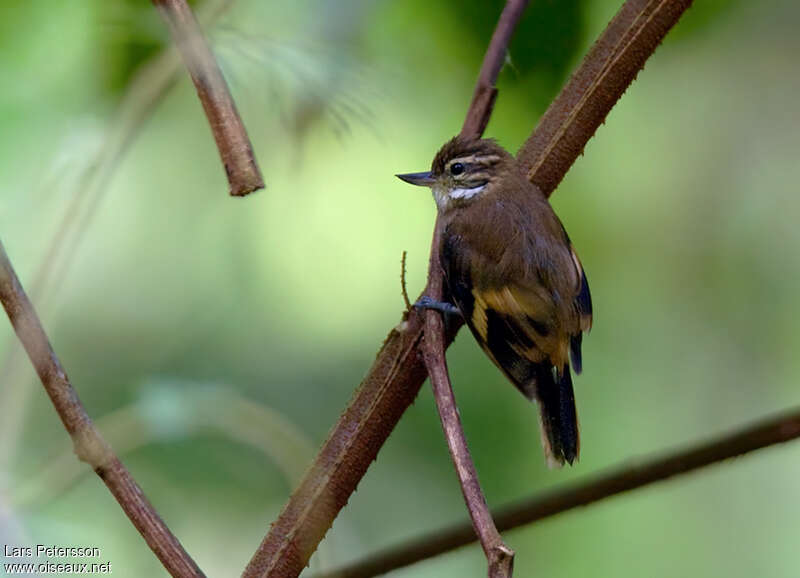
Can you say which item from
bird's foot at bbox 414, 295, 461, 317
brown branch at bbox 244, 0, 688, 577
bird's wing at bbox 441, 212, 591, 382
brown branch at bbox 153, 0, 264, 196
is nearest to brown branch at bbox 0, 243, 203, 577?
brown branch at bbox 244, 0, 688, 577

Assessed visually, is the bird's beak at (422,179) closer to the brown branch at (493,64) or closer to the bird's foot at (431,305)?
the brown branch at (493,64)

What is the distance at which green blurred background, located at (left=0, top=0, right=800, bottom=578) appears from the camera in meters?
2.27

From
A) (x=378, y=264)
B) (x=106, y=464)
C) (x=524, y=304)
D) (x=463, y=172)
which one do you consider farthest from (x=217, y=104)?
(x=378, y=264)

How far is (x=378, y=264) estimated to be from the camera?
3141 millimetres

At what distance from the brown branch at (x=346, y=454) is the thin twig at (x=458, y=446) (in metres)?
0.06

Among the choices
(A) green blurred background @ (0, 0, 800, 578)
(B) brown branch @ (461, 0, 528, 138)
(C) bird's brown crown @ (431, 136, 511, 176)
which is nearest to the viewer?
(B) brown branch @ (461, 0, 528, 138)

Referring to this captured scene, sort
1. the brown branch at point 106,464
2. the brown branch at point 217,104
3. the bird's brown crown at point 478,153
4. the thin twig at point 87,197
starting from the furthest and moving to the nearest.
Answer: the bird's brown crown at point 478,153
the thin twig at point 87,197
the brown branch at point 106,464
the brown branch at point 217,104

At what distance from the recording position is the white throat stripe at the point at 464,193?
106 inches

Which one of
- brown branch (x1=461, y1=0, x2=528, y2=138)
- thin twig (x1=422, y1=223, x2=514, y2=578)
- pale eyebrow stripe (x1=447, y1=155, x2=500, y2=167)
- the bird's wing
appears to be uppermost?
brown branch (x1=461, y1=0, x2=528, y2=138)

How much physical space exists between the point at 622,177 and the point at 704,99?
1.37 feet

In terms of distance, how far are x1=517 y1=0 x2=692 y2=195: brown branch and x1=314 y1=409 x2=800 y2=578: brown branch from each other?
673 millimetres

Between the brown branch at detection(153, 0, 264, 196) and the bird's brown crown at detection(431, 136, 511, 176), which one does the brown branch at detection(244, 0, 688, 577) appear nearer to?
the brown branch at detection(153, 0, 264, 196)

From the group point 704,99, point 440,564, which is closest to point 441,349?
point 440,564

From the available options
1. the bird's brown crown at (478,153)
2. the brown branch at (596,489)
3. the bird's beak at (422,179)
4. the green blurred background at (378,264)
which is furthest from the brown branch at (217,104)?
the bird's beak at (422,179)
